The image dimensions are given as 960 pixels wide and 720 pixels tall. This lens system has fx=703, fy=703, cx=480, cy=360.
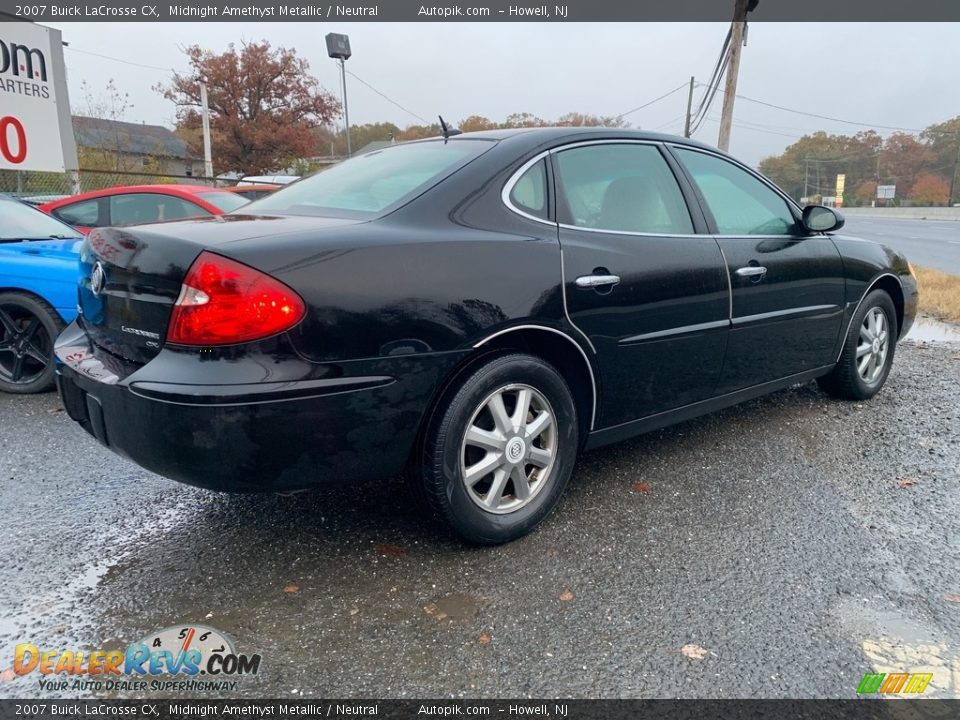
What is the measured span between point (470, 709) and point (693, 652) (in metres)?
0.73

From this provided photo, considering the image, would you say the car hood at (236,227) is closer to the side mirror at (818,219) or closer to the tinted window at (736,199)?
Result: the tinted window at (736,199)

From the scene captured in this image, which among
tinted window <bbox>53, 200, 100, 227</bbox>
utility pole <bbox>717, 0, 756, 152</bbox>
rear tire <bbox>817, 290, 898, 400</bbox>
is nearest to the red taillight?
rear tire <bbox>817, 290, 898, 400</bbox>

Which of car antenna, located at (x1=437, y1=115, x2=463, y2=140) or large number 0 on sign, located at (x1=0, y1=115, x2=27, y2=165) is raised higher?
large number 0 on sign, located at (x1=0, y1=115, x2=27, y2=165)

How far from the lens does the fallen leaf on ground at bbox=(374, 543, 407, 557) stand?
8.96 feet

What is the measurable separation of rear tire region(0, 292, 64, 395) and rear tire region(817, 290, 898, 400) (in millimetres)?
5127

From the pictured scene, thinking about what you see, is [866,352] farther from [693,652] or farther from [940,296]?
[940,296]

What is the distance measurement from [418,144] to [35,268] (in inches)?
115

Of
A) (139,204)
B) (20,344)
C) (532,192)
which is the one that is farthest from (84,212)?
(532,192)

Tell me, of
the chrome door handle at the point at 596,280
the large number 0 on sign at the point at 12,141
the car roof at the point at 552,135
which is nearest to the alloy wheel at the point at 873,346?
the car roof at the point at 552,135

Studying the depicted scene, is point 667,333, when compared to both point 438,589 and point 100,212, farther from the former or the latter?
point 100,212

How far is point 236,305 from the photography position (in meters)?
2.18

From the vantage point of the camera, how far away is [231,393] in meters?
2.14

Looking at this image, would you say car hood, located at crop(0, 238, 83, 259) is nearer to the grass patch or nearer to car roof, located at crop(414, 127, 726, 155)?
car roof, located at crop(414, 127, 726, 155)

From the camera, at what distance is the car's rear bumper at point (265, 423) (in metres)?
2.16
